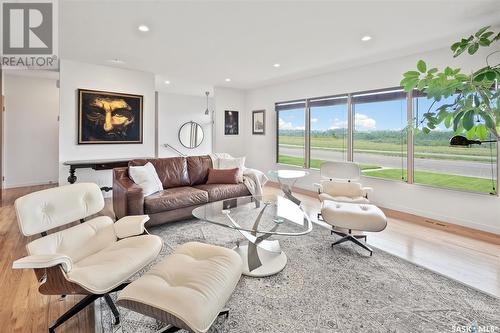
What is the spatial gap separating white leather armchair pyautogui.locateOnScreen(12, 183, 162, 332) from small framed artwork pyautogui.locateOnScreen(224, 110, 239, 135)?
4.95 meters

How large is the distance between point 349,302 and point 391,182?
3100 mm

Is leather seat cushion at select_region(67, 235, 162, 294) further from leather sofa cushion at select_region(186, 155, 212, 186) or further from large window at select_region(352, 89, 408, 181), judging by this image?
large window at select_region(352, 89, 408, 181)

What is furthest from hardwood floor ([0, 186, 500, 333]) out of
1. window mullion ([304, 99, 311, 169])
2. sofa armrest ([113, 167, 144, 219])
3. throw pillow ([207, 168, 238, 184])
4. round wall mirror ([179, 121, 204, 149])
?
round wall mirror ([179, 121, 204, 149])

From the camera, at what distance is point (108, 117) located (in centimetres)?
484

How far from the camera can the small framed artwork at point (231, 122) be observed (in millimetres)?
6945

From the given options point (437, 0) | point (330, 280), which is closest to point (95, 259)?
point (330, 280)

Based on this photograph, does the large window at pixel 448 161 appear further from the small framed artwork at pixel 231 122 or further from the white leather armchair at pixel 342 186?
the small framed artwork at pixel 231 122

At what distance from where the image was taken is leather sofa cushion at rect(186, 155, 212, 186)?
419 centimetres

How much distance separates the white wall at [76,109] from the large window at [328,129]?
355cm

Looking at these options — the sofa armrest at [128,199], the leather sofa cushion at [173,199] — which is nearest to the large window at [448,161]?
the leather sofa cushion at [173,199]

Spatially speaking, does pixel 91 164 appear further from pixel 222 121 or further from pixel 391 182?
pixel 391 182

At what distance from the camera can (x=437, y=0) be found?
2510 millimetres

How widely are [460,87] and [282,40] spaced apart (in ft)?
7.32

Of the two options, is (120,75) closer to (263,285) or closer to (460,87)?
(263,285)
